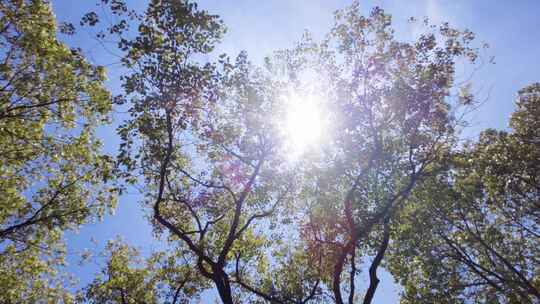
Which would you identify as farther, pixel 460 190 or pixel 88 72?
pixel 460 190

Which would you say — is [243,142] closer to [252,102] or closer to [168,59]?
[252,102]

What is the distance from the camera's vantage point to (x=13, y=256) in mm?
22125

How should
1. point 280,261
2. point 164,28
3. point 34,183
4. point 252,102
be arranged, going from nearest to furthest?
point 164,28 < point 252,102 < point 34,183 < point 280,261

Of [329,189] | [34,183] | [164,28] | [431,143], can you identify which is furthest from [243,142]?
[34,183]

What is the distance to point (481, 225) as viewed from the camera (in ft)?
79.3

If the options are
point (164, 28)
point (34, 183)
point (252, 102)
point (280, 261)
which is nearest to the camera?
point (164, 28)

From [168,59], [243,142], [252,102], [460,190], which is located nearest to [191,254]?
[243,142]

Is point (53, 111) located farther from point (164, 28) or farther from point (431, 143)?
point (431, 143)

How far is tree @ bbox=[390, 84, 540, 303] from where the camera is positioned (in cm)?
2153

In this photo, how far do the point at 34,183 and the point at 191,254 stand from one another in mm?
10169

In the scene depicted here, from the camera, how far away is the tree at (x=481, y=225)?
2153cm

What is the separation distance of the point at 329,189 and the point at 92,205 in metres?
14.1

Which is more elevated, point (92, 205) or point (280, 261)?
point (92, 205)

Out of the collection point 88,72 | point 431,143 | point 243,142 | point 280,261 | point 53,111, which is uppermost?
point 88,72
